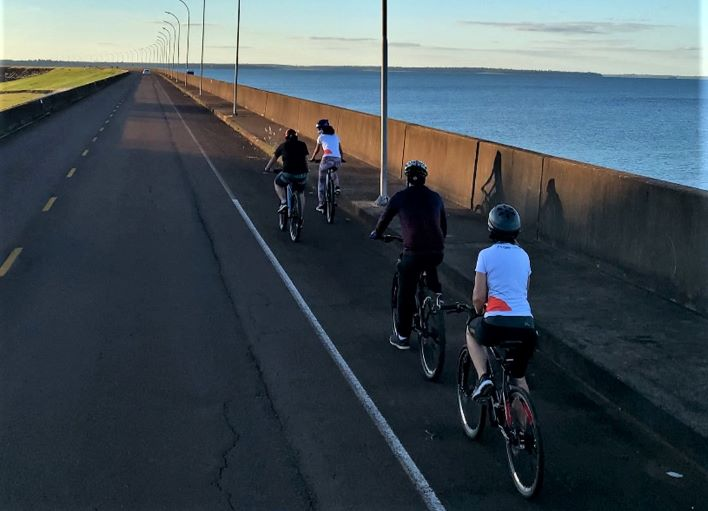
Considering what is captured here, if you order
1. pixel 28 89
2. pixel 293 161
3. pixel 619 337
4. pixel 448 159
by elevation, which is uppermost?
pixel 28 89

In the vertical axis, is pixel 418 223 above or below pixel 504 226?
below

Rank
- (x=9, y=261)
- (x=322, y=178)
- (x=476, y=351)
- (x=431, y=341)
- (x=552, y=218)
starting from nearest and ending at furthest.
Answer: (x=476, y=351) < (x=431, y=341) < (x=9, y=261) < (x=552, y=218) < (x=322, y=178)

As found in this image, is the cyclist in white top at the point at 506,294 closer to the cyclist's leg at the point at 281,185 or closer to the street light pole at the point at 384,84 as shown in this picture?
the cyclist's leg at the point at 281,185

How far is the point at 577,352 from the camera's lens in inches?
328

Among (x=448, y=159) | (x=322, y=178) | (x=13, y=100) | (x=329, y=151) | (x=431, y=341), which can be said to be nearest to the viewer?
(x=431, y=341)

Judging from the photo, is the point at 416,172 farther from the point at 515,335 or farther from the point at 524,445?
the point at 524,445

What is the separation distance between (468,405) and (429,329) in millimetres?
1414

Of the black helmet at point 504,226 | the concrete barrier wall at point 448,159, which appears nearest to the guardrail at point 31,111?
the concrete barrier wall at point 448,159

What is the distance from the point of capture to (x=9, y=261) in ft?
41.8

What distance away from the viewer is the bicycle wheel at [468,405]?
21.7 feet

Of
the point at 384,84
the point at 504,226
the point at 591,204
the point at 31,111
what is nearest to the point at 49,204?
the point at 384,84

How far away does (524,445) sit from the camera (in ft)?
18.7

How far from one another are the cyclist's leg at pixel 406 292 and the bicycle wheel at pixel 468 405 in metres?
1.59

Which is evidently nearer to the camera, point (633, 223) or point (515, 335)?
point (515, 335)
